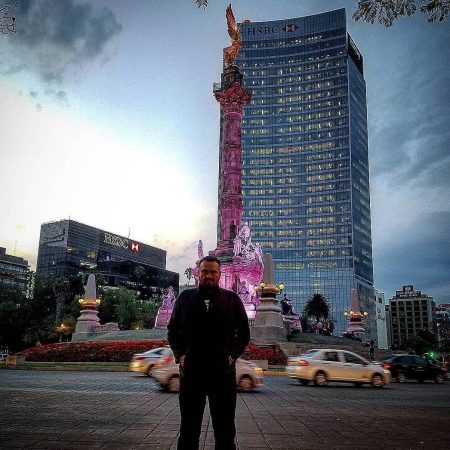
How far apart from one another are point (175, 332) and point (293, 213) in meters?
143

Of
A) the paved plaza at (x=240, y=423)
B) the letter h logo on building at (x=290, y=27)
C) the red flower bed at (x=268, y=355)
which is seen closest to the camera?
the paved plaza at (x=240, y=423)

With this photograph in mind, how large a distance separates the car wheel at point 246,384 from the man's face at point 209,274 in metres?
11.9

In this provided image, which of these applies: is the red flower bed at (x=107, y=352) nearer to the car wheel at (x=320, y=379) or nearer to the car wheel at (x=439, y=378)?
the car wheel at (x=439, y=378)

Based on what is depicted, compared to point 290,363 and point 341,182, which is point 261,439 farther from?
point 341,182

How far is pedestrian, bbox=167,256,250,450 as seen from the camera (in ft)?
14.0

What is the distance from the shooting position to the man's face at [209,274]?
4562 mm

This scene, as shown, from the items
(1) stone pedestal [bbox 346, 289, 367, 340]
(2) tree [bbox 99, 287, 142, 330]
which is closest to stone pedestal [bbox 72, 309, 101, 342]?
(1) stone pedestal [bbox 346, 289, 367, 340]

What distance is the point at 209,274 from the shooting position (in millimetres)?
4598

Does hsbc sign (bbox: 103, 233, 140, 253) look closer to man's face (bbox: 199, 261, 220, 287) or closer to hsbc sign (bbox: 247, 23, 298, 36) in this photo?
hsbc sign (bbox: 247, 23, 298, 36)

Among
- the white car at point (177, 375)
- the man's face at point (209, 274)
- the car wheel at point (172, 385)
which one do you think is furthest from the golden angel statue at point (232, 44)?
the man's face at point (209, 274)

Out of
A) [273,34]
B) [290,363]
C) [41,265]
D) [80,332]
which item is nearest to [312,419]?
[290,363]

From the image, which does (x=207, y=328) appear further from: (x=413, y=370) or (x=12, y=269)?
(x=12, y=269)

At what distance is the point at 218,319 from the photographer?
4418 mm

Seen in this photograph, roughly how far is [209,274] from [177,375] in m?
11.7
